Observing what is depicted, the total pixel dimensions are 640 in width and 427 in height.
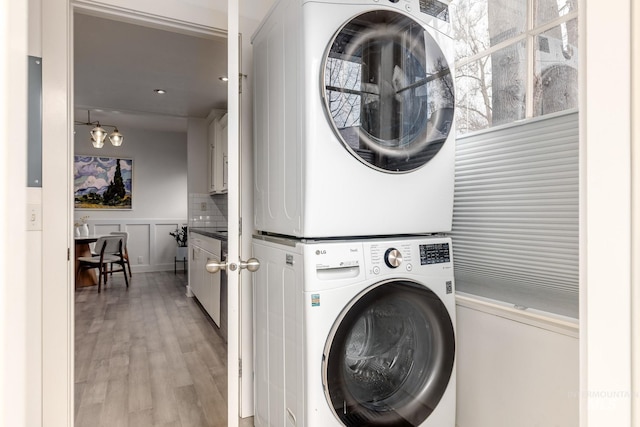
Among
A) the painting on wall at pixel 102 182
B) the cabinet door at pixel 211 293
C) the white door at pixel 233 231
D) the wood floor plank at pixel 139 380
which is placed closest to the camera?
the white door at pixel 233 231

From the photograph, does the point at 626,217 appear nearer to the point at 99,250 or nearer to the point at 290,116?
the point at 290,116

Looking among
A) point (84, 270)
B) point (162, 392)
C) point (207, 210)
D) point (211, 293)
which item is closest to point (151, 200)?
point (84, 270)

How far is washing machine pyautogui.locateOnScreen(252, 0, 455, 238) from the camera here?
124cm

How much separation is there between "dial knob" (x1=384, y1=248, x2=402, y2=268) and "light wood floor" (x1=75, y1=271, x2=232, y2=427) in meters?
1.31

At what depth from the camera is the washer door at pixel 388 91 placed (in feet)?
4.19

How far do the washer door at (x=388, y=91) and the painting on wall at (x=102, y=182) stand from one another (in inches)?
240

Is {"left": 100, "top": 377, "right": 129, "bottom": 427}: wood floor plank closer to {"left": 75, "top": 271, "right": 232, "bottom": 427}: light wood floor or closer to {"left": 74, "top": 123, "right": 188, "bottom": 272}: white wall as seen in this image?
{"left": 75, "top": 271, "right": 232, "bottom": 427}: light wood floor

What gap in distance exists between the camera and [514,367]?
135 centimetres

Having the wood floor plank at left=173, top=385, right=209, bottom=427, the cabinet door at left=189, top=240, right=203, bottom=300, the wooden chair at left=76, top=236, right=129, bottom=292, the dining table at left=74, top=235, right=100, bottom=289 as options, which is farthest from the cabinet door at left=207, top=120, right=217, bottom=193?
the wood floor plank at left=173, top=385, right=209, bottom=427

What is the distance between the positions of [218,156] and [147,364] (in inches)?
101

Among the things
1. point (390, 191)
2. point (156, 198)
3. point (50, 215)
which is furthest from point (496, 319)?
point (156, 198)

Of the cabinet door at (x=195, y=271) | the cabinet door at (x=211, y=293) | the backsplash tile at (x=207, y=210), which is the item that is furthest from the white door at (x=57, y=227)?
the backsplash tile at (x=207, y=210)

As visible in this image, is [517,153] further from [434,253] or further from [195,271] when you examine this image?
[195,271]

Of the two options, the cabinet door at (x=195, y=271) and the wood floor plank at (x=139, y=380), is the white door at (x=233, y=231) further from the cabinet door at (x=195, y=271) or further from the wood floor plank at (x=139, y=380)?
the cabinet door at (x=195, y=271)
